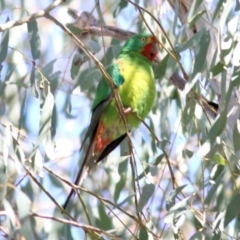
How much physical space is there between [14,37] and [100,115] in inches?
A: 49.0

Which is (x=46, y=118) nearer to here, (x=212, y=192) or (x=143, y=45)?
(x=212, y=192)

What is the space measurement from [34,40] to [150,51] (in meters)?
0.88

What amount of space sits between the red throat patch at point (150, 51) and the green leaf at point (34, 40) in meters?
0.81

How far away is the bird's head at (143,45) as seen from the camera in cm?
322

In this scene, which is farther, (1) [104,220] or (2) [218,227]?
(1) [104,220]

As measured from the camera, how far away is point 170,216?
2.13 metres

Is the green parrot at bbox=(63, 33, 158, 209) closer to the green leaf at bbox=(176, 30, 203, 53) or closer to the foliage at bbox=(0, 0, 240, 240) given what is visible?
the foliage at bbox=(0, 0, 240, 240)

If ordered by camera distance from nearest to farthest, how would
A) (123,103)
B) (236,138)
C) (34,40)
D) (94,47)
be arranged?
(236,138) < (34,40) < (94,47) < (123,103)

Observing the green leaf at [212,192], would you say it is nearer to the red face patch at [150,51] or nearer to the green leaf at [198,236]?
the green leaf at [198,236]

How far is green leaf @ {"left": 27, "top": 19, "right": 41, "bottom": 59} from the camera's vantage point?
→ 2465 mm

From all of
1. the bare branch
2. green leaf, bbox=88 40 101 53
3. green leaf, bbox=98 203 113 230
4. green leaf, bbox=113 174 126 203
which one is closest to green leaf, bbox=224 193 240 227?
the bare branch

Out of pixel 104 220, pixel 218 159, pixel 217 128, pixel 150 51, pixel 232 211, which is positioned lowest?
pixel 104 220

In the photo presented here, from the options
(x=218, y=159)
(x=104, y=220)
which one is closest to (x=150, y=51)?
(x=104, y=220)

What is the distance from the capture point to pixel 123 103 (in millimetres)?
2945
